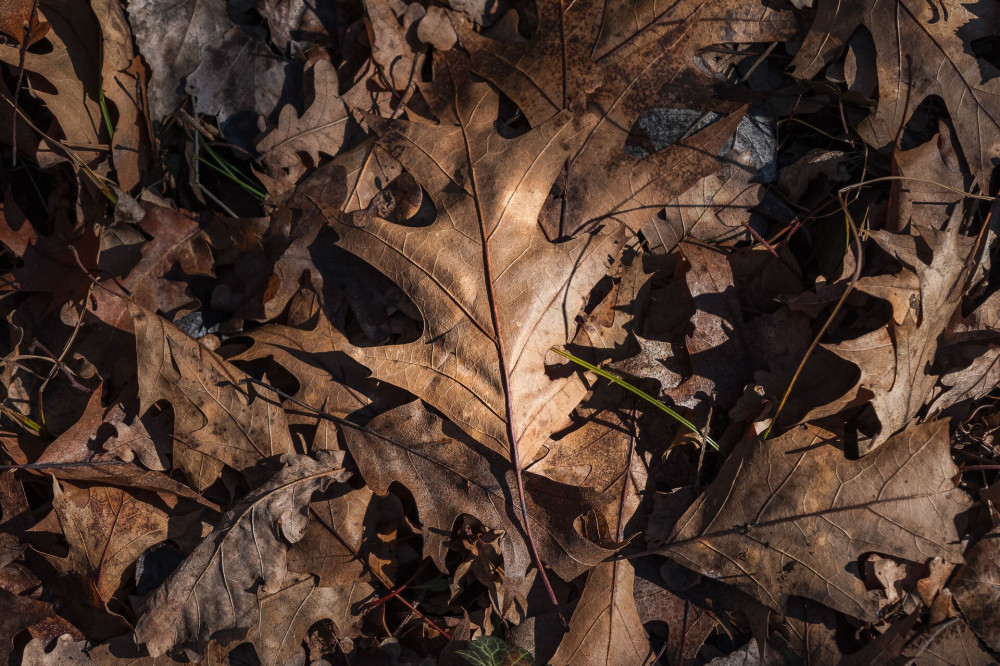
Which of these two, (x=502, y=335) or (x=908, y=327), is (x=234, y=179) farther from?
(x=908, y=327)

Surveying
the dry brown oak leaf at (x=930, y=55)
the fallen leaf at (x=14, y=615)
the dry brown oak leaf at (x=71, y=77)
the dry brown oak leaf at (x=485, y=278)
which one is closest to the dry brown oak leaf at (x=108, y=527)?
the fallen leaf at (x=14, y=615)

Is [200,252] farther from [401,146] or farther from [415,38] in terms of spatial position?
[415,38]

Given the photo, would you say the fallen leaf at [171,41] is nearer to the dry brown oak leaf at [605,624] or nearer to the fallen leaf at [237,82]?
the fallen leaf at [237,82]

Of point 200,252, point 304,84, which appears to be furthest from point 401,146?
point 200,252

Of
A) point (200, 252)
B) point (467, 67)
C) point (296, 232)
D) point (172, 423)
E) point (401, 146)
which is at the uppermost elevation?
point (467, 67)

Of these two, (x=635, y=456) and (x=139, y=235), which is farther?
(x=139, y=235)
